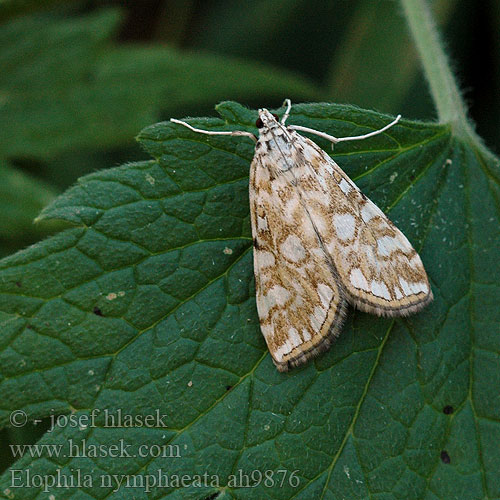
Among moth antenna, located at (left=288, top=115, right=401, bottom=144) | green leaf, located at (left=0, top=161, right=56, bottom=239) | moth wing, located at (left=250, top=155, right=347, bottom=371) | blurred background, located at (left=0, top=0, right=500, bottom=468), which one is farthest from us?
blurred background, located at (left=0, top=0, right=500, bottom=468)

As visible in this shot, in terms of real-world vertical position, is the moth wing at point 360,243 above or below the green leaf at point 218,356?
above

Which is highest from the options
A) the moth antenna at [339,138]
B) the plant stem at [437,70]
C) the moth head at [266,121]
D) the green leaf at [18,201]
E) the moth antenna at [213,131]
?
the plant stem at [437,70]

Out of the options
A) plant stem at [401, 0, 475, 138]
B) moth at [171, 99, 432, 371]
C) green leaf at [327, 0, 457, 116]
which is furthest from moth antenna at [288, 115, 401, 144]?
green leaf at [327, 0, 457, 116]

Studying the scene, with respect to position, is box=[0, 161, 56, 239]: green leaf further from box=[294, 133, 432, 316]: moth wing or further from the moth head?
box=[294, 133, 432, 316]: moth wing

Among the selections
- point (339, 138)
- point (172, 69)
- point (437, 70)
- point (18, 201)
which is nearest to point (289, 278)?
point (339, 138)

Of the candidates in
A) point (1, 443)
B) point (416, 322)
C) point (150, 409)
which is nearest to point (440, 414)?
point (416, 322)

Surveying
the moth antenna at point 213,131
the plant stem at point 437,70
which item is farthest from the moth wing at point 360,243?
the plant stem at point 437,70

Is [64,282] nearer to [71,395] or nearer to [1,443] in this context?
[71,395]

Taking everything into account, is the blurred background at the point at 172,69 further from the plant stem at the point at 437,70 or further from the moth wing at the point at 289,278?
the moth wing at the point at 289,278
